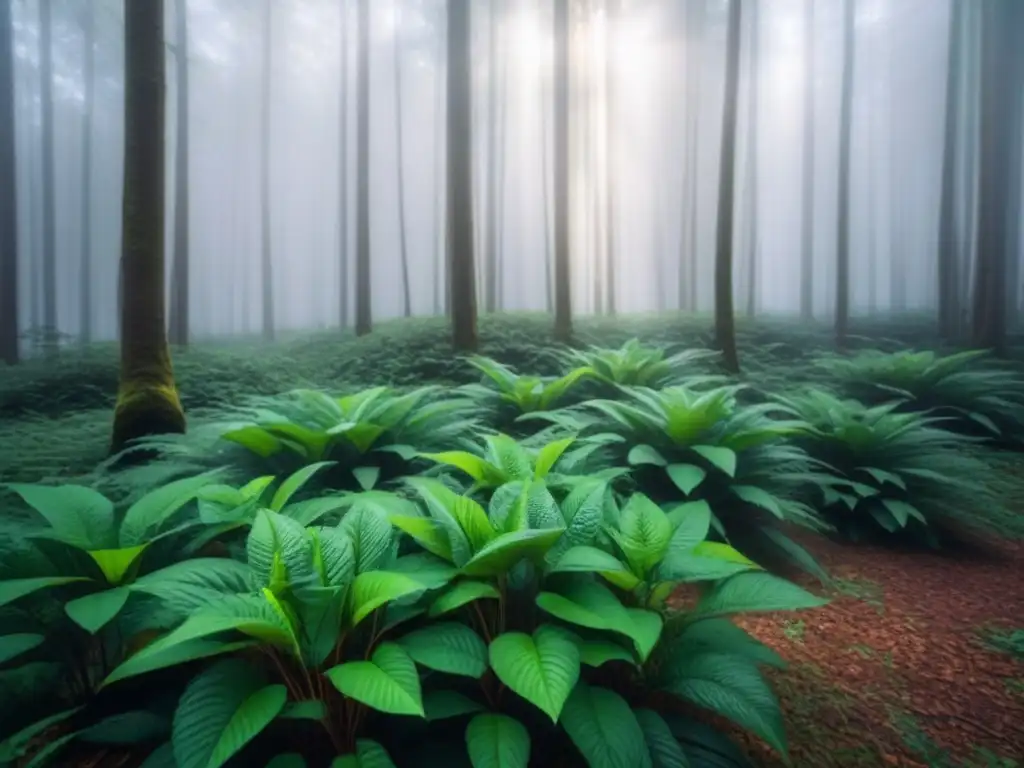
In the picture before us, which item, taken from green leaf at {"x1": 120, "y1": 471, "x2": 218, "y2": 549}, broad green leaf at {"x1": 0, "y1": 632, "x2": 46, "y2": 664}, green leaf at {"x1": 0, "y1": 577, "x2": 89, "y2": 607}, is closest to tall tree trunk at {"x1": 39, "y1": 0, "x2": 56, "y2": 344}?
green leaf at {"x1": 120, "y1": 471, "x2": 218, "y2": 549}

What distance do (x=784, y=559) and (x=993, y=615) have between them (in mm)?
799

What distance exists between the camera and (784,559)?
257cm

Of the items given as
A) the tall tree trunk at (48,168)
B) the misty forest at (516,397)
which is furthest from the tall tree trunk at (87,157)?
the tall tree trunk at (48,168)

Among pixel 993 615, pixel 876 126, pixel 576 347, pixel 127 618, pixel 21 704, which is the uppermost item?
pixel 876 126

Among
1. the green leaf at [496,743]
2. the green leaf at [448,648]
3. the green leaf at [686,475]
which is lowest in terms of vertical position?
the green leaf at [496,743]

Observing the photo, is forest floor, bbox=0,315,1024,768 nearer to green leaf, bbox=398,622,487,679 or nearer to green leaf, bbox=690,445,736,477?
green leaf, bbox=690,445,736,477

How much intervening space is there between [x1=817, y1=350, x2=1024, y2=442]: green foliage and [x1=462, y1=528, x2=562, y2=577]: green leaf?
149 inches

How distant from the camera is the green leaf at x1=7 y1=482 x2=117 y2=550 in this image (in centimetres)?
154

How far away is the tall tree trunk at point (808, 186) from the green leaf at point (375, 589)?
18.9 ft

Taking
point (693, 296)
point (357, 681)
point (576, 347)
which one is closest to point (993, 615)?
point (357, 681)

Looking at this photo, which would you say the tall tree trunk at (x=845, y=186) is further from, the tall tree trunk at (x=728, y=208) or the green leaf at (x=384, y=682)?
the green leaf at (x=384, y=682)

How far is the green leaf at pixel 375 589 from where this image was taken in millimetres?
1157

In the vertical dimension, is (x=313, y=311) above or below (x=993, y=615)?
above

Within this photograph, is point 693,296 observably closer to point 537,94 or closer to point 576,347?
point 576,347
